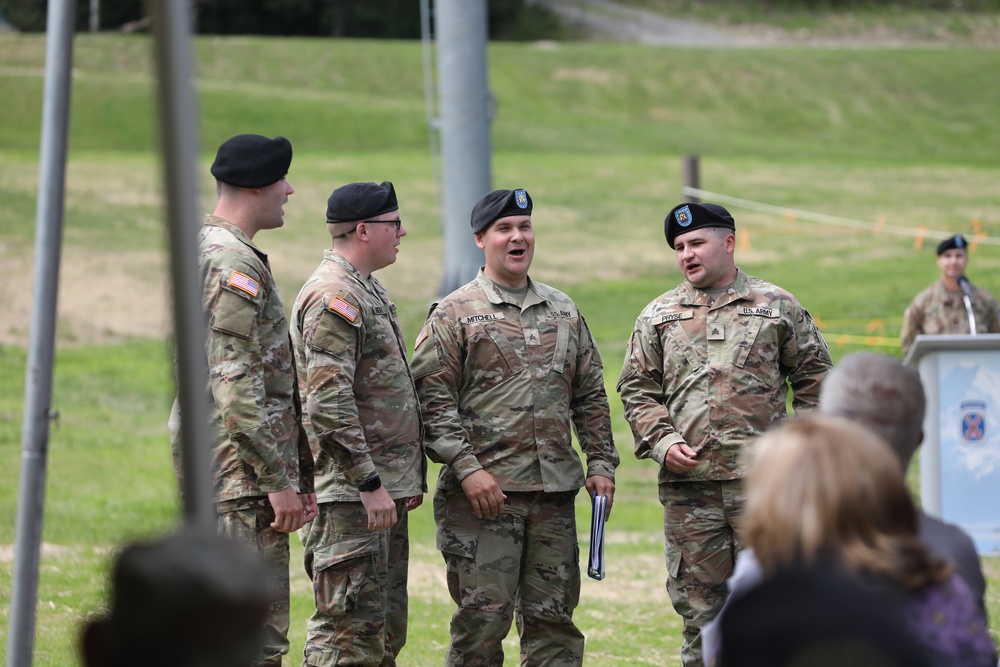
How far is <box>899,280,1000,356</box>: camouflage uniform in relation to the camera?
463 inches

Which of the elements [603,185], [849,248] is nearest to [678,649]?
[849,248]

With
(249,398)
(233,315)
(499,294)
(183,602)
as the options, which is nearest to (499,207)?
(499,294)

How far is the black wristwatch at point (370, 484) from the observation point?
4691 mm

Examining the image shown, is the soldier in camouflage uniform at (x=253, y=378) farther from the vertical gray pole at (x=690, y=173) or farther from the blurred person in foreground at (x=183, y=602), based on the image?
the vertical gray pole at (x=690, y=173)

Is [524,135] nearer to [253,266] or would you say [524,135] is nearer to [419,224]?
[419,224]

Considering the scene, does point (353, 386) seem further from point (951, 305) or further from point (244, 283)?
point (951, 305)

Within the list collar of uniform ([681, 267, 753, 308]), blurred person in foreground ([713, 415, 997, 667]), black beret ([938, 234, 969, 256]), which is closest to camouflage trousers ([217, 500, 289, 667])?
collar of uniform ([681, 267, 753, 308])

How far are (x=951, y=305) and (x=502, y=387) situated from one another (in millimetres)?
7849

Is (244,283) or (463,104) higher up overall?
(463,104)

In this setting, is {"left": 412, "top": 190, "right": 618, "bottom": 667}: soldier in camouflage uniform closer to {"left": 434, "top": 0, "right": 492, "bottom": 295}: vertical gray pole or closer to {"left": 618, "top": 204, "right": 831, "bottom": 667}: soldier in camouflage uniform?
{"left": 618, "top": 204, "right": 831, "bottom": 667}: soldier in camouflage uniform

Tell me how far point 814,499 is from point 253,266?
8.91 ft

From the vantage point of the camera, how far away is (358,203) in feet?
16.5

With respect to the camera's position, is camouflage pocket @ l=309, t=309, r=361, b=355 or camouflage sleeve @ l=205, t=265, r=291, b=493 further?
camouflage pocket @ l=309, t=309, r=361, b=355

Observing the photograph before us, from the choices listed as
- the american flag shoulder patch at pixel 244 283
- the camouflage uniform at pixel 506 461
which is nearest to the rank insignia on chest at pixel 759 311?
the camouflage uniform at pixel 506 461
